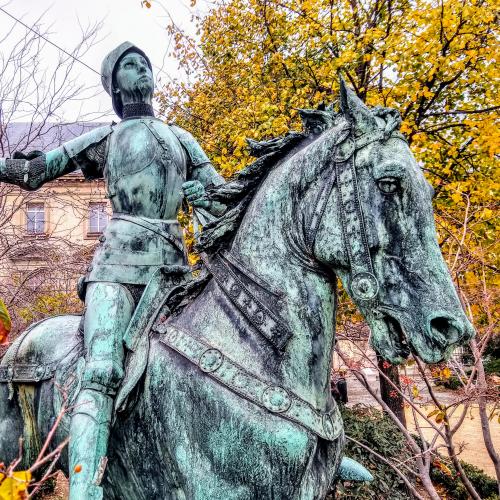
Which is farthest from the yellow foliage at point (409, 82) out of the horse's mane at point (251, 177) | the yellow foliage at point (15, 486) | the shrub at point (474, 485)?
the yellow foliage at point (15, 486)

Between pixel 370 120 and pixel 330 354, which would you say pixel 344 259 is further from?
pixel 370 120

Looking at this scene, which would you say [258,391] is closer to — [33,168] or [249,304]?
[249,304]

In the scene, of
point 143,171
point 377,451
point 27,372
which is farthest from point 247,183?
point 377,451

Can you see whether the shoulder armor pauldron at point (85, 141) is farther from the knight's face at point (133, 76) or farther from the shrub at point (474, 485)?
the shrub at point (474, 485)

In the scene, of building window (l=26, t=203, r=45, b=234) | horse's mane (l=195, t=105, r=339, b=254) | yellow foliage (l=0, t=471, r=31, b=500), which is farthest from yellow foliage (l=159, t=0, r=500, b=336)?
yellow foliage (l=0, t=471, r=31, b=500)

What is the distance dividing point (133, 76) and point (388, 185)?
1370 millimetres

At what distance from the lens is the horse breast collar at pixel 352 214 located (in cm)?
142

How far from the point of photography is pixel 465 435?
11359mm

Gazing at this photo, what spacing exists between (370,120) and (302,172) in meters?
0.26

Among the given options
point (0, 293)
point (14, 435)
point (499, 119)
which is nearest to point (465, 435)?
point (499, 119)

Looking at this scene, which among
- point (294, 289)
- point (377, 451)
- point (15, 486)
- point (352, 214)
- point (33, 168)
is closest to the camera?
point (15, 486)

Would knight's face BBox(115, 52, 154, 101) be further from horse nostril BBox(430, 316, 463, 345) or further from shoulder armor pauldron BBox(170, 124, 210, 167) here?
horse nostril BBox(430, 316, 463, 345)

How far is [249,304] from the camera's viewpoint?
159 centimetres

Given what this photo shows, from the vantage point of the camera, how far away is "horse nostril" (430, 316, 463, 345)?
1321 mm
